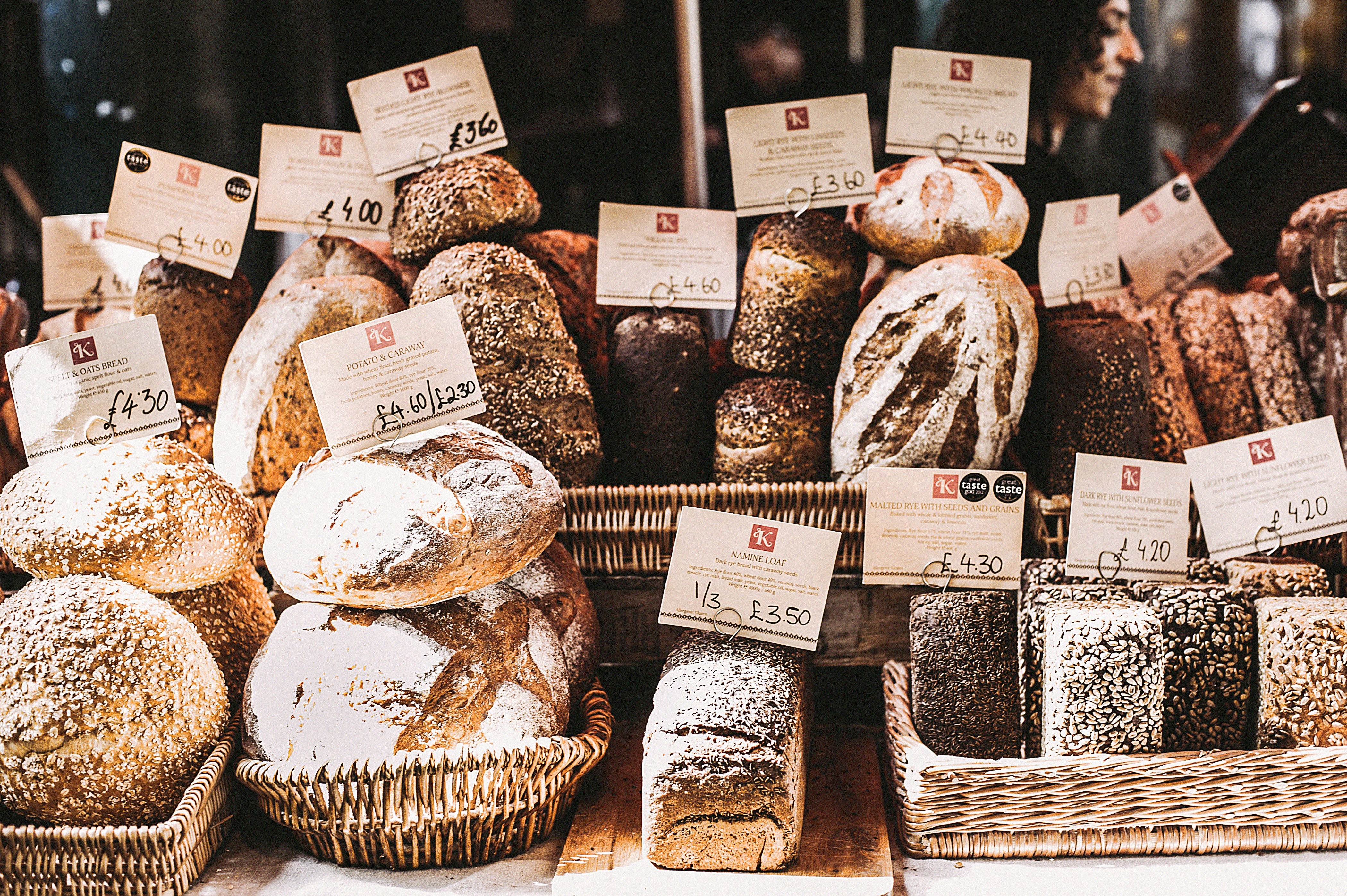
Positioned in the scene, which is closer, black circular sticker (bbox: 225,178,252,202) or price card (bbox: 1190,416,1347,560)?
price card (bbox: 1190,416,1347,560)

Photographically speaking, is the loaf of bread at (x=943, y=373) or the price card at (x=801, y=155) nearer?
the loaf of bread at (x=943, y=373)

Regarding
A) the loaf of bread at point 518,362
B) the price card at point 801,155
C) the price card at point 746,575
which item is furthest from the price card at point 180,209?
the price card at point 746,575

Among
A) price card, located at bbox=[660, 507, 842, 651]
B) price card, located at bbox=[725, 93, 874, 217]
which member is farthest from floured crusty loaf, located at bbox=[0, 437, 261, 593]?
price card, located at bbox=[725, 93, 874, 217]

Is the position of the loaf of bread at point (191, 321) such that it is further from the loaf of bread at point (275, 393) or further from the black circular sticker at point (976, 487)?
the black circular sticker at point (976, 487)

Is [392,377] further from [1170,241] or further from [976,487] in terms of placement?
[1170,241]

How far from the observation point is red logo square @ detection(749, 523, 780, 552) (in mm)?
1579

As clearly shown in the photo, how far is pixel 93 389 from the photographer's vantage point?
161 cm

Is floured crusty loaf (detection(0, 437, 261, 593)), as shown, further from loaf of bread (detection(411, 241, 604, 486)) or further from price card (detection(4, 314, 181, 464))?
loaf of bread (detection(411, 241, 604, 486))

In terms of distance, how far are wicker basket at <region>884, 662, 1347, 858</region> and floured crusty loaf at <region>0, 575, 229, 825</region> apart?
1.05 m

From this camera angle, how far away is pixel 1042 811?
4.68 ft

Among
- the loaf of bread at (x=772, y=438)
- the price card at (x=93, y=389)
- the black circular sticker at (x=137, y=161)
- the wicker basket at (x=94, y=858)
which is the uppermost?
the black circular sticker at (x=137, y=161)

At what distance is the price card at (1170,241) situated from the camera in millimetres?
2094

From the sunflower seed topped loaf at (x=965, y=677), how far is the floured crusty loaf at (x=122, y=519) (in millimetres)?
1090

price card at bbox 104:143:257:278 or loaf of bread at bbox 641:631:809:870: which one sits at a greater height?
price card at bbox 104:143:257:278
